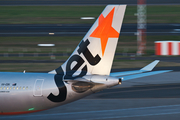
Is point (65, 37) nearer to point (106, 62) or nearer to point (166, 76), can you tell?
point (166, 76)

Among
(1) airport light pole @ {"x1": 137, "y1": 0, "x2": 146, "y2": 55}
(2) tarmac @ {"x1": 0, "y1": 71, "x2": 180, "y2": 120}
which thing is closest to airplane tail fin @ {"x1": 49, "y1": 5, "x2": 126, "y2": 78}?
(2) tarmac @ {"x1": 0, "y1": 71, "x2": 180, "y2": 120}

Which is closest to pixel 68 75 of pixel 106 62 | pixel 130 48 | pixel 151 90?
pixel 106 62

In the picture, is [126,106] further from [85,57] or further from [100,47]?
[100,47]

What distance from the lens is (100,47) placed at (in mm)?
18734

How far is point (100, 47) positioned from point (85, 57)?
1.17m

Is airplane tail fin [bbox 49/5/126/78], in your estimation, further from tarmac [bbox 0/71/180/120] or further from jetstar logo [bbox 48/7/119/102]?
tarmac [bbox 0/71/180/120]

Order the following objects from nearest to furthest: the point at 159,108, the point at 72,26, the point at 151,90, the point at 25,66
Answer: the point at 159,108, the point at 151,90, the point at 25,66, the point at 72,26

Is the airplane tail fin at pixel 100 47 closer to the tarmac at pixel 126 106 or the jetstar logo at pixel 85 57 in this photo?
the jetstar logo at pixel 85 57

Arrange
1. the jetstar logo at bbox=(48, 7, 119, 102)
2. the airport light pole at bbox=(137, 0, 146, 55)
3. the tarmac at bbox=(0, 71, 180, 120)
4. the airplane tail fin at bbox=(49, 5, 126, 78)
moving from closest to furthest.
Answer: the airplane tail fin at bbox=(49, 5, 126, 78) < the jetstar logo at bbox=(48, 7, 119, 102) < the tarmac at bbox=(0, 71, 180, 120) < the airport light pole at bbox=(137, 0, 146, 55)

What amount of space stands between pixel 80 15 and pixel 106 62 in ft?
222

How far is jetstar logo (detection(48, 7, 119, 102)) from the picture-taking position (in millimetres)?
18484

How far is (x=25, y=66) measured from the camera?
43625mm

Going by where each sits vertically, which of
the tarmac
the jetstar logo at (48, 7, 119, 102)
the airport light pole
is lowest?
the tarmac

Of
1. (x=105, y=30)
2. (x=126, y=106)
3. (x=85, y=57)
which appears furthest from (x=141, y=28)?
(x=105, y=30)
